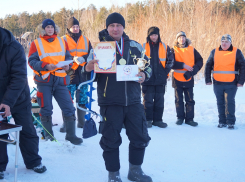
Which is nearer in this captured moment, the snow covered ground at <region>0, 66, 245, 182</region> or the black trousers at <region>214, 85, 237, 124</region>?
the snow covered ground at <region>0, 66, 245, 182</region>

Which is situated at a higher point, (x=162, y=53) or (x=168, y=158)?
(x=162, y=53)

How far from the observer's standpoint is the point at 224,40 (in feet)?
17.5

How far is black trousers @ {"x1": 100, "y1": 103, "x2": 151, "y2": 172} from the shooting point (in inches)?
107

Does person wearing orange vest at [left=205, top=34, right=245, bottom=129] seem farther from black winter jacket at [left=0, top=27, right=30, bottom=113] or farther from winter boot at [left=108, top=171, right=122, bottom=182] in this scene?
black winter jacket at [left=0, top=27, right=30, bottom=113]

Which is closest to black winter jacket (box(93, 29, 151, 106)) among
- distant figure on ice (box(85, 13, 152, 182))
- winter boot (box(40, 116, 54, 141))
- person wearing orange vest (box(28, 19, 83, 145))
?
distant figure on ice (box(85, 13, 152, 182))

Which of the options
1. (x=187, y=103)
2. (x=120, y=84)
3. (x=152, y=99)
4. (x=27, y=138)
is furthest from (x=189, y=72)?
(x=27, y=138)

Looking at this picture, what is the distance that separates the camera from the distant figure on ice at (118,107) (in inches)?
107

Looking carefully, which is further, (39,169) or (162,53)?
(162,53)

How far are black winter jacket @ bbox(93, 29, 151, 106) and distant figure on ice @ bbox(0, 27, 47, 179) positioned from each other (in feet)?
2.81

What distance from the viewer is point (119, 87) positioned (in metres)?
2.72

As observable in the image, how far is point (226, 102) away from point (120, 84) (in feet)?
11.6

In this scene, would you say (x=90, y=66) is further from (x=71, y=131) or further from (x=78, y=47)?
(x=78, y=47)

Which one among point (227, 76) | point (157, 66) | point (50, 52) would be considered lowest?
point (227, 76)

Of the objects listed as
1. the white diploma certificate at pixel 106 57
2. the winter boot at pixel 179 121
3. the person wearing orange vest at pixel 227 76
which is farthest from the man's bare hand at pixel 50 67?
the person wearing orange vest at pixel 227 76
